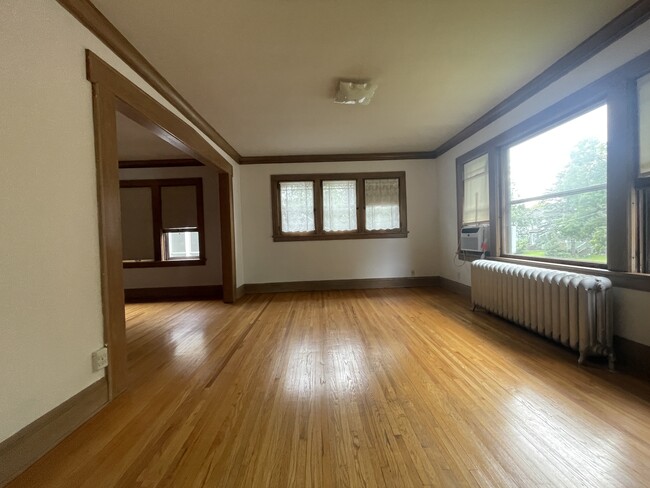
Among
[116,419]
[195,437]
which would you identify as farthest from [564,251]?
[116,419]

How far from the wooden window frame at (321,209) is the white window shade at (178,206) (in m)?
1.55

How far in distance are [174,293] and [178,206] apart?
1.67 metres

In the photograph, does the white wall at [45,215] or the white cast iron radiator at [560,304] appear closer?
the white wall at [45,215]

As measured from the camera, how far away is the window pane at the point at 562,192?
2.42 meters

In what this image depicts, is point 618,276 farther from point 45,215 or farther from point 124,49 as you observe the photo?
point 124,49

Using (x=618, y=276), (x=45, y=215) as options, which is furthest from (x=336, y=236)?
(x=45, y=215)

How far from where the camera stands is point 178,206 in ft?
17.9

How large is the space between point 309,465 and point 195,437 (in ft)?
2.11

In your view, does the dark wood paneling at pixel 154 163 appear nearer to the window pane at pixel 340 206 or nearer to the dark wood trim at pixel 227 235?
the dark wood trim at pixel 227 235

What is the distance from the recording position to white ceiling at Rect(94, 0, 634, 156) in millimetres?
1882

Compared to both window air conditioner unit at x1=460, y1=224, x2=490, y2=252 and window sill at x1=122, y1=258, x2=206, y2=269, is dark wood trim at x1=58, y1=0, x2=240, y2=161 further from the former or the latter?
window air conditioner unit at x1=460, y1=224, x2=490, y2=252

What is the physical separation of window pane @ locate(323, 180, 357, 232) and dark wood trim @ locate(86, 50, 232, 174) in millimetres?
2412

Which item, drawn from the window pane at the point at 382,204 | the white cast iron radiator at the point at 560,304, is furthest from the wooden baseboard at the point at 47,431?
the window pane at the point at 382,204

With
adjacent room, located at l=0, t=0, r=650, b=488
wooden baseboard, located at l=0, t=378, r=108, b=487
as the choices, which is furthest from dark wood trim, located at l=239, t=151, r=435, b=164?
wooden baseboard, located at l=0, t=378, r=108, b=487
